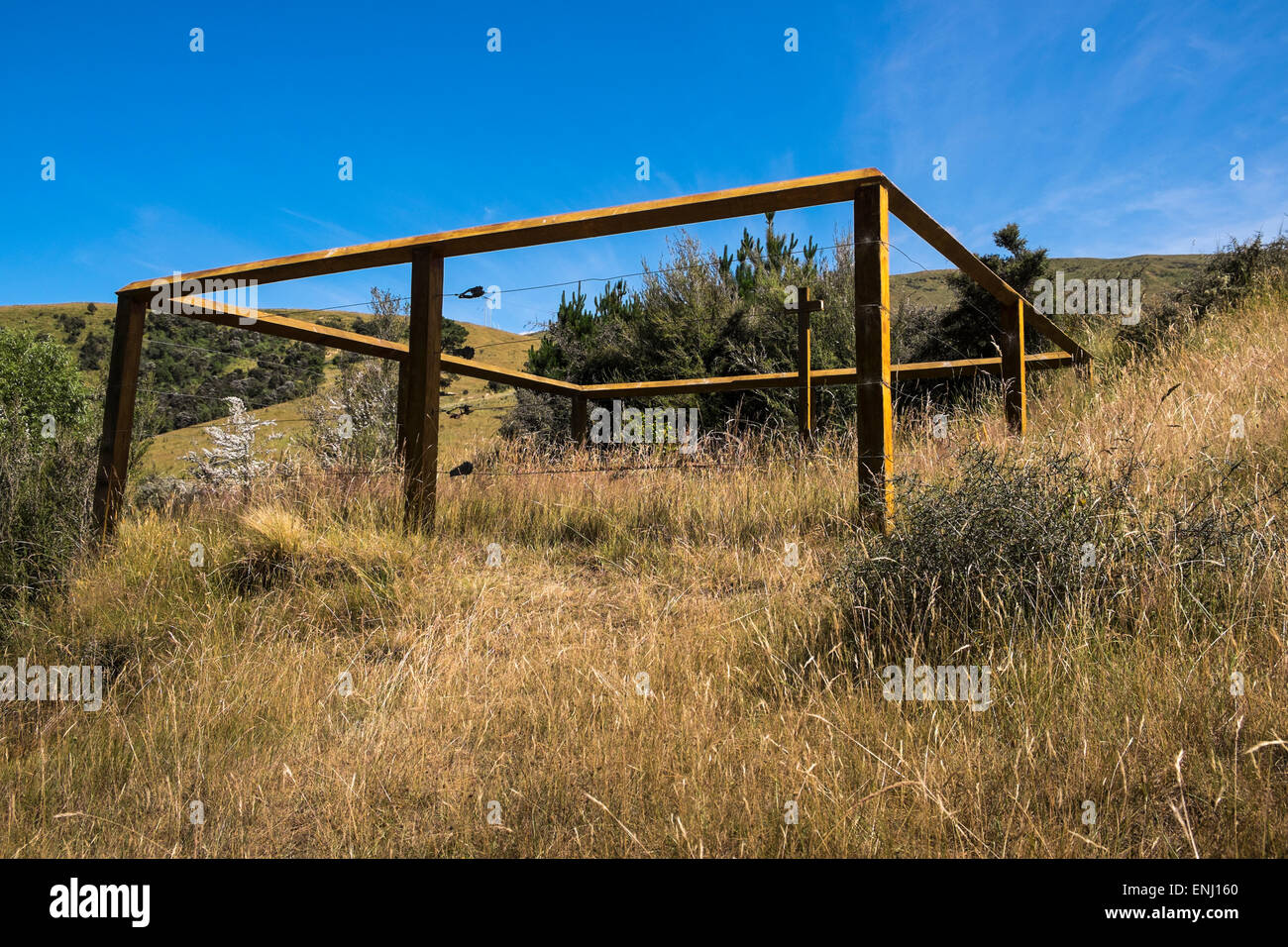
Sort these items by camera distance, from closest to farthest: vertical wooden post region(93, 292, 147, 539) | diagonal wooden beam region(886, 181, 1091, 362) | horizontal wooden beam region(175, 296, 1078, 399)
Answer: diagonal wooden beam region(886, 181, 1091, 362), vertical wooden post region(93, 292, 147, 539), horizontal wooden beam region(175, 296, 1078, 399)

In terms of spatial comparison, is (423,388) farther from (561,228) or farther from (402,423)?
(561,228)

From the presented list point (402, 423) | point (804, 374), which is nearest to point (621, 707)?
point (402, 423)

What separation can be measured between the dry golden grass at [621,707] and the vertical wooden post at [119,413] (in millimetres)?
838

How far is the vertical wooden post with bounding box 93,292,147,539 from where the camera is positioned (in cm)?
517

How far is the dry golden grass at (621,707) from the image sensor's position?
6.11 ft

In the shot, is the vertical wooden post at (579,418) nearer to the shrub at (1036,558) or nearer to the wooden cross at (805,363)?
the wooden cross at (805,363)

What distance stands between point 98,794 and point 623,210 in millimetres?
3604

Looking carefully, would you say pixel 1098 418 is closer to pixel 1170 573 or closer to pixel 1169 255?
pixel 1170 573

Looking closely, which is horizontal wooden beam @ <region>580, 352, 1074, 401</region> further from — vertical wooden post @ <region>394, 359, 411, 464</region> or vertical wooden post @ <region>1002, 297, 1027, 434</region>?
vertical wooden post @ <region>394, 359, 411, 464</region>

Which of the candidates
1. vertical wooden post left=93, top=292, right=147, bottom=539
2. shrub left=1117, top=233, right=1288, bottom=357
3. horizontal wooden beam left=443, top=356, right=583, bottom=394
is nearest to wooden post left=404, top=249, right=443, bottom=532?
horizontal wooden beam left=443, top=356, right=583, bottom=394

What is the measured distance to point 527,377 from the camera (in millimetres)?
6945

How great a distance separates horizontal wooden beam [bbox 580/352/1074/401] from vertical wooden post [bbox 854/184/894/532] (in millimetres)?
2362

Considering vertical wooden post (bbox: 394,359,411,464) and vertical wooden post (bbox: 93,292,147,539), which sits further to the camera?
vertical wooden post (bbox: 93,292,147,539)

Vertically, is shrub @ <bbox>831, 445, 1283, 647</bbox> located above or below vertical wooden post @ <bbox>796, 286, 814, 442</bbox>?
below
